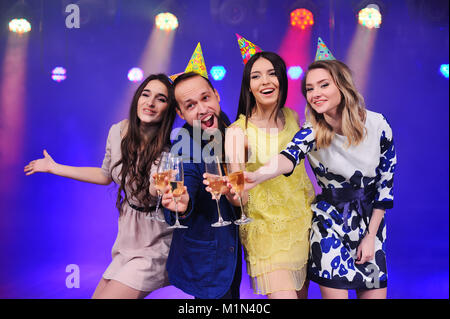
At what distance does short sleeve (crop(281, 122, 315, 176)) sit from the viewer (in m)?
2.14

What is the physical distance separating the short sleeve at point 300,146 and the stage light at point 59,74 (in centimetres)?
245

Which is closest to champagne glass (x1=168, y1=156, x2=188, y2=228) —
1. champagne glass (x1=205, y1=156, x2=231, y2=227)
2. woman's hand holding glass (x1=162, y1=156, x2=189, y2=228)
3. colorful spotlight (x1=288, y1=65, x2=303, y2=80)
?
woman's hand holding glass (x1=162, y1=156, x2=189, y2=228)

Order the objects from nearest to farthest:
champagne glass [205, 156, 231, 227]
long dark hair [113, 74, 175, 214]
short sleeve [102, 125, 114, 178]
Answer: champagne glass [205, 156, 231, 227] < long dark hair [113, 74, 175, 214] < short sleeve [102, 125, 114, 178]

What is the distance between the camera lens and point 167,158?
6.36 feet

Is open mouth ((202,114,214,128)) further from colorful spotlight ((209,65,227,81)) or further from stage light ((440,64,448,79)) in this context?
stage light ((440,64,448,79))

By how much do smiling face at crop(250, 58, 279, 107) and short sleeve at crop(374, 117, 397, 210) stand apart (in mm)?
585

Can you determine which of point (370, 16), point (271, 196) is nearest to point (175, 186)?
point (271, 196)

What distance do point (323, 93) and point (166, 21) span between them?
7.18 feet

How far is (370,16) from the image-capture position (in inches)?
162

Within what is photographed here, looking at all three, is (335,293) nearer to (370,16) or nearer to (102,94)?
(102,94)

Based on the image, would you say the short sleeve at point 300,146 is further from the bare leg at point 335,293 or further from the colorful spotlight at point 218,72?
the colorful spotlight at point 218,72

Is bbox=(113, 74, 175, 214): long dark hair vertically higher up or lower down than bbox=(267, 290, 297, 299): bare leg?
higher up
